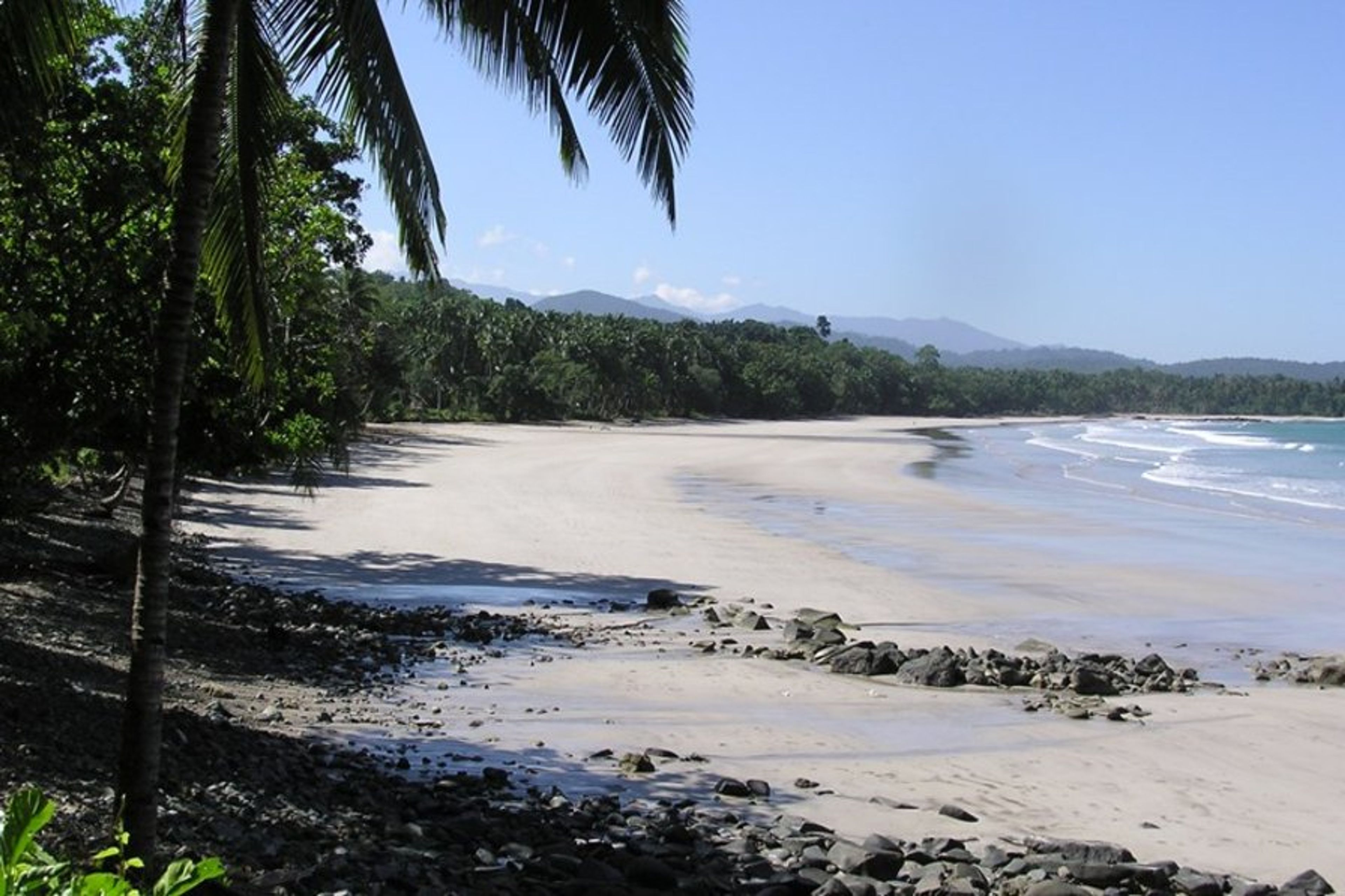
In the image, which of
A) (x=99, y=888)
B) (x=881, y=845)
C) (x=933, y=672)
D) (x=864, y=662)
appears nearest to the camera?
(x=99, y=888)

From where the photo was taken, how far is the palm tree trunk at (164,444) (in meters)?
4.74

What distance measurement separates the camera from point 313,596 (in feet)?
51.4

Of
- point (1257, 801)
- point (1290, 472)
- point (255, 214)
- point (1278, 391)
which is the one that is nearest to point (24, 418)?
point (255, 214)

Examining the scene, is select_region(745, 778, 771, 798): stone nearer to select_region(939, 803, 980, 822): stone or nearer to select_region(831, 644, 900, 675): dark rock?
select_region(939, 803, 980, 822): stone

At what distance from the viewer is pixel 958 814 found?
8195mm

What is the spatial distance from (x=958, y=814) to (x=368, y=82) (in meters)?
5.48

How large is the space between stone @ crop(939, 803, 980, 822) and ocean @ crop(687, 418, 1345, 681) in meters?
7.08

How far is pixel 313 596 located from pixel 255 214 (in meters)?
9.80

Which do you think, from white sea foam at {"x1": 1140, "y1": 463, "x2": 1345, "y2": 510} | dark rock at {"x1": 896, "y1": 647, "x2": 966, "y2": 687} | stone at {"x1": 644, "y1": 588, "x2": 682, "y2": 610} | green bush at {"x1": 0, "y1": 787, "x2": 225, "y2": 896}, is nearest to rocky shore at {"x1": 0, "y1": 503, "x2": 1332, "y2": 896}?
green bush at {"x1": 0, "y1": 787, "x2": 225, "y2": 896}

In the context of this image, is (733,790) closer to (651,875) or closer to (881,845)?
(881,845)

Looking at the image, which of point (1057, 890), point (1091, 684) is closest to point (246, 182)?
point (1057, 890)

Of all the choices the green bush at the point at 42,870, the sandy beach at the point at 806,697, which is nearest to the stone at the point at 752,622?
the sandy beach at the point at 806,697

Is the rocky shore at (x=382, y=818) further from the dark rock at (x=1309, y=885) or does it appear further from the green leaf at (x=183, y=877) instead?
the green leaf at (x=183, y=877)

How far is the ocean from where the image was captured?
1719 cm
